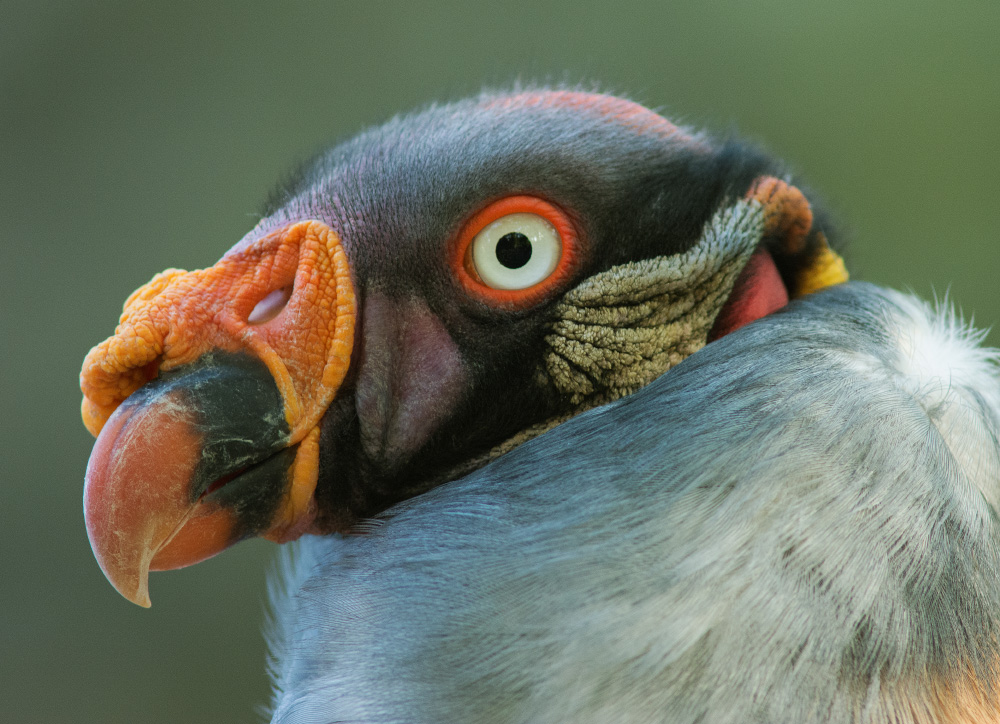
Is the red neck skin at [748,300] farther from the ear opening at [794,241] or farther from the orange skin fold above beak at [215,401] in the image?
the orange skin fold above beak at [215,401]

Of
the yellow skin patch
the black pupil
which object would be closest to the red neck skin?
the black pupil

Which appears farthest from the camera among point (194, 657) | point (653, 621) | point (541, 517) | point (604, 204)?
point (194, 657)

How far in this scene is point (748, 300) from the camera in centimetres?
163

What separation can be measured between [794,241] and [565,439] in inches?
26.0

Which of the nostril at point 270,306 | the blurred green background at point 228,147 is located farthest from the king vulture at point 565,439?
the blurred green background at point 228,147

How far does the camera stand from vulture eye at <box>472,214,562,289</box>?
5.03 feet

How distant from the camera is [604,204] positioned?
1556mm

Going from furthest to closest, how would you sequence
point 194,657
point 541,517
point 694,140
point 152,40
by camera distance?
point 152,40 → point 194,657 → point 694,140 → point 541,517

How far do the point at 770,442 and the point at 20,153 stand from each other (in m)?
4.48

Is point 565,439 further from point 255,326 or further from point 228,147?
point 228,147

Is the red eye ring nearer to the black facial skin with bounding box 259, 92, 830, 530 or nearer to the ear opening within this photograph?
the black facial skin with bounding box 259, 92, 830, 530

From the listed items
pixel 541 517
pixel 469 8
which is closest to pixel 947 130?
pixel 469 8

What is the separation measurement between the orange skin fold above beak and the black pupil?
A: 0.85ft

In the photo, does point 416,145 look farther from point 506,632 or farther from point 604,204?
point 506,632
